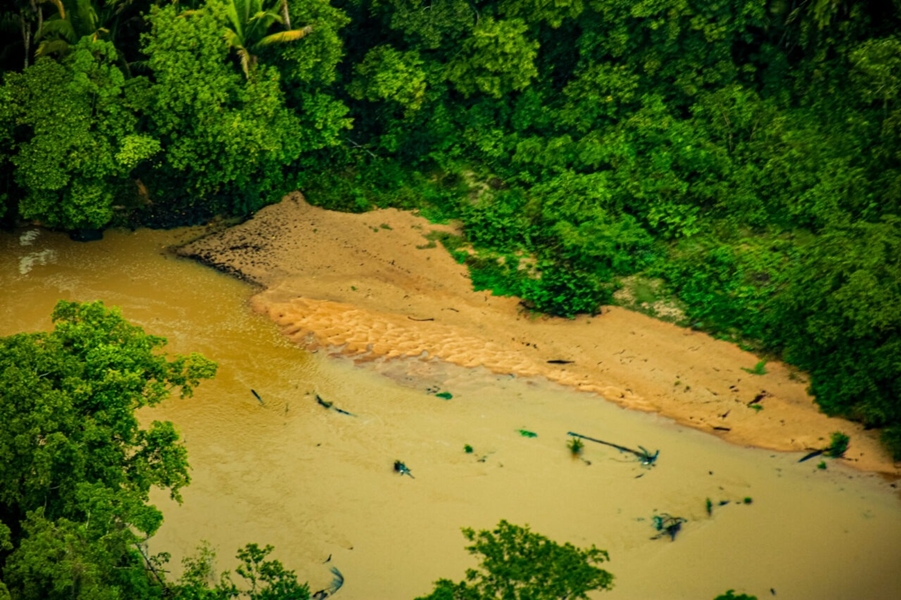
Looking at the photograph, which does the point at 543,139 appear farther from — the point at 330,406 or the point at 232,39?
the point at 330,406

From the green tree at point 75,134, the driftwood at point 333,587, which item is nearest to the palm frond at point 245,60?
the green tree at point 75,134

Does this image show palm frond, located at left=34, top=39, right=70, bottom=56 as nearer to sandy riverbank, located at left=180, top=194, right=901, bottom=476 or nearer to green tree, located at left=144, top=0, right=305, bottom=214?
green tree, located at left=144, top=0, right=305, bottom=214

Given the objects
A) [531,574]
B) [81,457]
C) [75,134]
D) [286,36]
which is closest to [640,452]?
[531,574]

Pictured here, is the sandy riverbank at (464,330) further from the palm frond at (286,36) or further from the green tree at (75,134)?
the palm frond at (286,36)

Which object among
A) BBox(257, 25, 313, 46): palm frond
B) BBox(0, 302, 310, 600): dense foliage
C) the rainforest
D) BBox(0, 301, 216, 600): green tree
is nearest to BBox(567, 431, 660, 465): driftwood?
the rainforest

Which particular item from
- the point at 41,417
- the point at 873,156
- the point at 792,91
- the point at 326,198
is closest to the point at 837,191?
the point at 873,156
